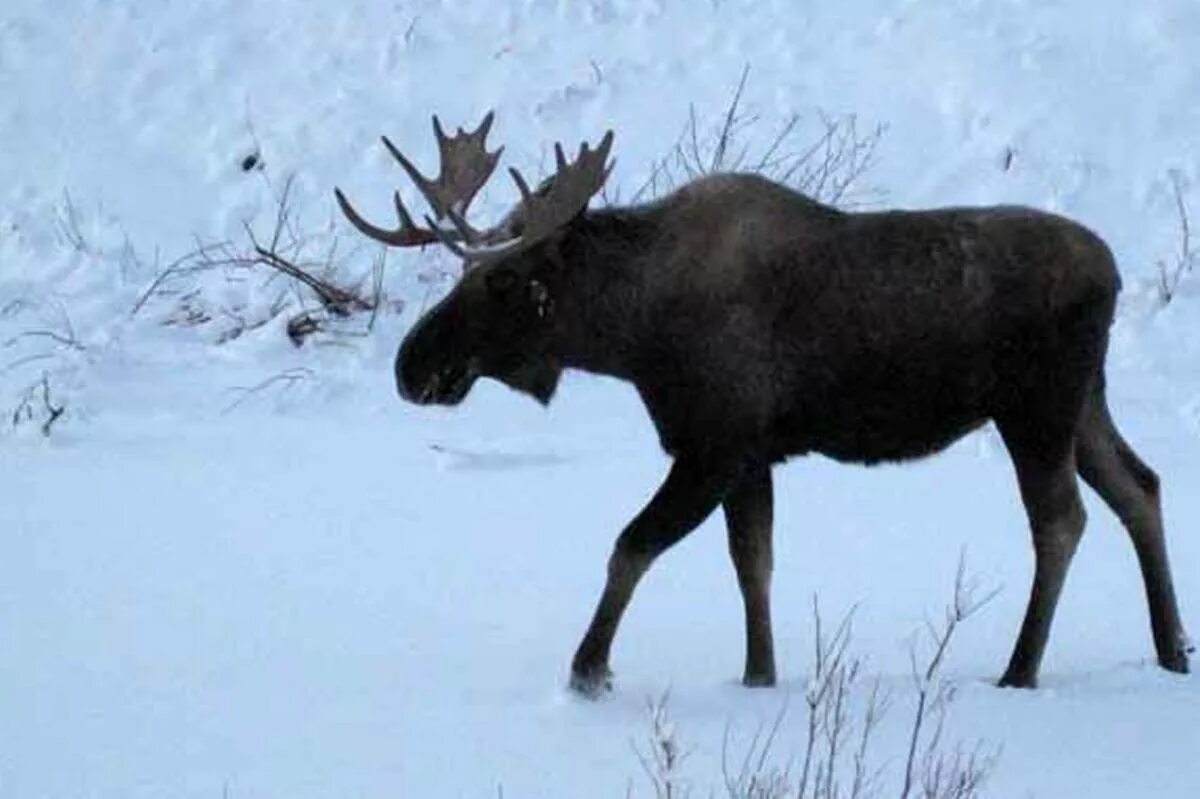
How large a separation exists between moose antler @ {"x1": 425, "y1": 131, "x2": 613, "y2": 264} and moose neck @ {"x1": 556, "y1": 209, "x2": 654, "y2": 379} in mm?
110

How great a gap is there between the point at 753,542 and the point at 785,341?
0.65 metres

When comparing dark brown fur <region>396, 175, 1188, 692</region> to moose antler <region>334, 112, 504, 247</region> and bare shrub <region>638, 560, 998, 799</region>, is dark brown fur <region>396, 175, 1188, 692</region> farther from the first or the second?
bare shrub <region>638, 560, 998, 799</region>

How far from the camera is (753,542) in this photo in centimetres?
761

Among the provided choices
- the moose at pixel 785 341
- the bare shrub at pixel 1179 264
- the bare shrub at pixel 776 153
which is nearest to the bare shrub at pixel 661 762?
the moose at pixel 785 341

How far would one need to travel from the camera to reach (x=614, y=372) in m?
7.59

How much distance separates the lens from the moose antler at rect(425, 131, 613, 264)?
24.2 ft

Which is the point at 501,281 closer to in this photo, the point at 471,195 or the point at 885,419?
the point at 471,195

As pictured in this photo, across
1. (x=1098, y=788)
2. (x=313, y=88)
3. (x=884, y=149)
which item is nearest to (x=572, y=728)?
(x=1098, y=788)

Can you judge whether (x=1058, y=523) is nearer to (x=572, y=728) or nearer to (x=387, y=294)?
(x=572, y=728)

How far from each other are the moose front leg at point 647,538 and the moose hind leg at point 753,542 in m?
0.21

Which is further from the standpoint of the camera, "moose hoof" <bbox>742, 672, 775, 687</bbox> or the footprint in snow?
the footprint in snow

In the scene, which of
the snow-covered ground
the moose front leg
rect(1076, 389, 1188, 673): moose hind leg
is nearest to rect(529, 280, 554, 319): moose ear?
the moose front leg

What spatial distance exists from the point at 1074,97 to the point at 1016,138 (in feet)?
1.70

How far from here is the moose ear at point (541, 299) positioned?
760cm
